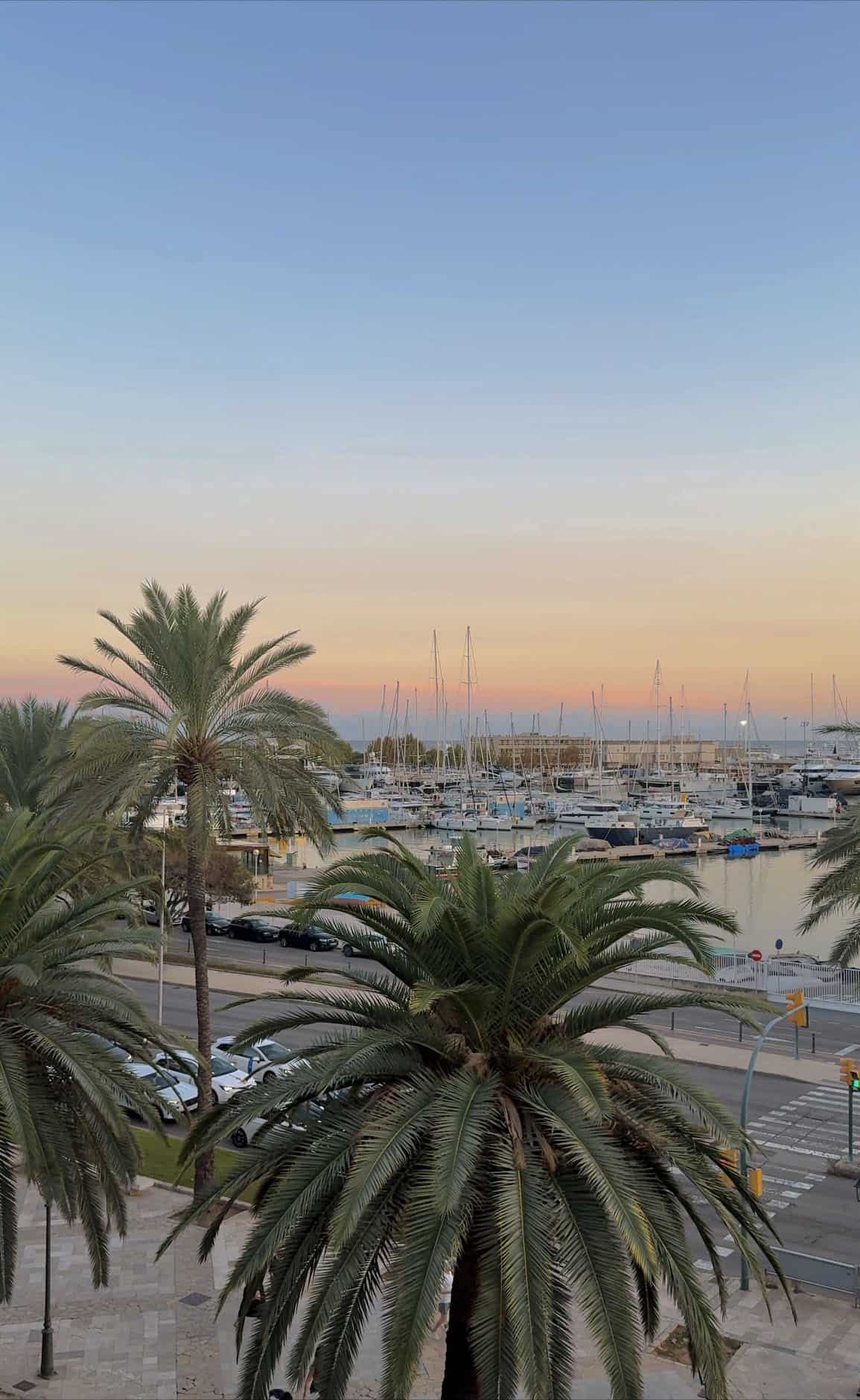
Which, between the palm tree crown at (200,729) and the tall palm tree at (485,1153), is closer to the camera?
the tall palm tree at (485,1153)

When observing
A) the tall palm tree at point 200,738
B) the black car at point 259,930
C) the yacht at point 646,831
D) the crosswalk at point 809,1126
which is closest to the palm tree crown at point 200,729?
the tall palm tree at point 200,738

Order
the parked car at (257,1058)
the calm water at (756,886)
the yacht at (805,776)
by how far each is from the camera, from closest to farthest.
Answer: the parked car at (257,1058) → the calm water at (756,886) → the yacht at (805,776)

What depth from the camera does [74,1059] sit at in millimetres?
11391

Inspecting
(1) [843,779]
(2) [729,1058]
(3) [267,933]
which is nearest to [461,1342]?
(2) [729,1058]

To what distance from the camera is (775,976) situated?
3756 centimetres

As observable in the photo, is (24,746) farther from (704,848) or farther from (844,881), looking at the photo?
(704,848)

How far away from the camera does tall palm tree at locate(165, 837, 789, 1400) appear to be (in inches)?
327

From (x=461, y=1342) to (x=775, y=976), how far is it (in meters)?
29.9

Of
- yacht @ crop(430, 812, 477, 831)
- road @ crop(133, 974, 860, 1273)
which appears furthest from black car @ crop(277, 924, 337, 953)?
yacht @ crop(430, 812, 477, 831)

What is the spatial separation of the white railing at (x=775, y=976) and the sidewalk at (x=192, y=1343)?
1998 cm

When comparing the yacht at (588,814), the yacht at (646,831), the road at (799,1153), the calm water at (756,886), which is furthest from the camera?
the yacht at (588,814)

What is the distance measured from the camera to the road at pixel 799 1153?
17.8 meters

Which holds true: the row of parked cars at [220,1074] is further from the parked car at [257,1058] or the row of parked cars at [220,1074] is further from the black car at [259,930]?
the black car at [259,930]

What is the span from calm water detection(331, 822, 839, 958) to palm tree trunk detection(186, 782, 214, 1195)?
28.7m
